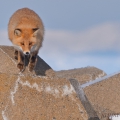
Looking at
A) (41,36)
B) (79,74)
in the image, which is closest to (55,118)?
(41,36)

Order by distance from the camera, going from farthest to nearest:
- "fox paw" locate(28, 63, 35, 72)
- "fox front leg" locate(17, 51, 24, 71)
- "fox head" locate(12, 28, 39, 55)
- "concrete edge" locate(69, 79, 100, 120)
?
1. "fox paw" locate(28, 63, 35, 72)
2. "fox front leg" locate(17, 51, 24, 71)
3. "fox head" locate(12, 28, 39, 55)
4. "concrete edge" locate(69, 79, 100, 120)

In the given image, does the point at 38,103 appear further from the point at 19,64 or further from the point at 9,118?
the point at 19,64

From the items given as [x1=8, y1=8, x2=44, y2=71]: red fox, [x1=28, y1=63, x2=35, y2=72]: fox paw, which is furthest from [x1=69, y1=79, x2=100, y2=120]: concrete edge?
[x1=28, y1=63, x2=35, y2=72]: fox paw

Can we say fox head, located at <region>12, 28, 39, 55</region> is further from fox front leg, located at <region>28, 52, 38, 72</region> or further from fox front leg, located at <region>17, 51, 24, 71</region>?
fox front leg, located at <region>28, 52, 38, 72</region>

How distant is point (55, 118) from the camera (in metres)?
7.89

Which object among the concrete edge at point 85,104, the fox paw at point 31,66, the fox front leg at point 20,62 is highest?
the concrete edge at point 85,104

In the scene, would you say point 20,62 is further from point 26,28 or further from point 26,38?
point 26,28

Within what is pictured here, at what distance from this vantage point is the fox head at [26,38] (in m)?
11.0

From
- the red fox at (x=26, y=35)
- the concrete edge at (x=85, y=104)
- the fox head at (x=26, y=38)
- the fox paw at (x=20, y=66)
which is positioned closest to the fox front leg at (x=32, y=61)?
the red fox at (x=26, y=35)

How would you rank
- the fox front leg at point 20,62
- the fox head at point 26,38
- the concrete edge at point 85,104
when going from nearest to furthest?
the concrete edge at point 85,104 → the fox head at point 26,38 → the fox front leg at point 20,62

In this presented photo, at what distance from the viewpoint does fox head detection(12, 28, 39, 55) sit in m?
11.0

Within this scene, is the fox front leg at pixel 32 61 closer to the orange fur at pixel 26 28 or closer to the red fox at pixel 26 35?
the red fox at pixel 26 35

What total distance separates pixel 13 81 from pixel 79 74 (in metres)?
7.49

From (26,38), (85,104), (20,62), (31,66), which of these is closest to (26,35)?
(26,38)
